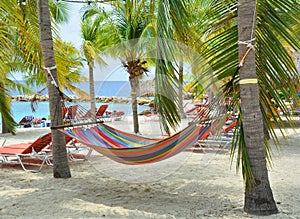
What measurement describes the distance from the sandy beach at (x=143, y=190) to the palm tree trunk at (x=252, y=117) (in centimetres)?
20

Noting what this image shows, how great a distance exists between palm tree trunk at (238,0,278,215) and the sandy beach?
0.20m

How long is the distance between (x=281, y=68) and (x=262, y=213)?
1133 mm

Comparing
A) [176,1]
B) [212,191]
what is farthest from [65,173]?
[176,1]

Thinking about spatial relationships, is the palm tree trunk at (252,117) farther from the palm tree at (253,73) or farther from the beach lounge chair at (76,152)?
the beach lounge chair at (76,152)

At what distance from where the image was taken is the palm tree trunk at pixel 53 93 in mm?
4117

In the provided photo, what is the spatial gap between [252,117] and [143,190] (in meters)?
1.49

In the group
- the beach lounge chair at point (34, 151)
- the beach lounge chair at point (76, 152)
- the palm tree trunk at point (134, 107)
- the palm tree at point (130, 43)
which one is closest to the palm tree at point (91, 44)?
the palm tree at point (130, 43)

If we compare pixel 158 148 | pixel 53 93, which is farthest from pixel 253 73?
pixel 53 93

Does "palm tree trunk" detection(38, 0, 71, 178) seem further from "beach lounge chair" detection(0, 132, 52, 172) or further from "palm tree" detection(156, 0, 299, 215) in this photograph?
"palm tree" detection(156, 0, 299, 215)

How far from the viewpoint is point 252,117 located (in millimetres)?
2631

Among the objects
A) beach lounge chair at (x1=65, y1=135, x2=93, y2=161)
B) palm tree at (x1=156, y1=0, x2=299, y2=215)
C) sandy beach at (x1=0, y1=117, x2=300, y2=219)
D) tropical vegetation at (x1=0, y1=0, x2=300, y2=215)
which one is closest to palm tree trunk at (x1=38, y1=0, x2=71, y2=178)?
sandy beach at (x1=0, y1=117, x2=300, y2=219)

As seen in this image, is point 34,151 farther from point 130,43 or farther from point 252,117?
point 130,43

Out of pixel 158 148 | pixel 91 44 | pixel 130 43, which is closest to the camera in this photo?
pixel 158 148

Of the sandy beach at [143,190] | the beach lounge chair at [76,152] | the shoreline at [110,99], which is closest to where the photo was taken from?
the sandy beach at [143,190]
